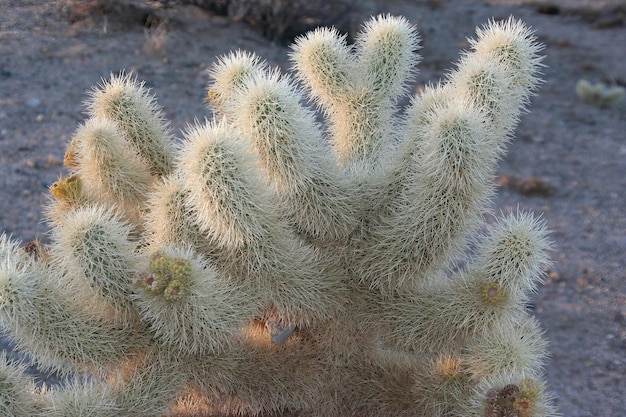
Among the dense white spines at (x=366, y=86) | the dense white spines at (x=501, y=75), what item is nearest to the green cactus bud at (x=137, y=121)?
the dense white spines at (x=366, y=86)

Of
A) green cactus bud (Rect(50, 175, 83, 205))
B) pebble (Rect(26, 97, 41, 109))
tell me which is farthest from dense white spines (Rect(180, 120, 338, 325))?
pebble (Rect(26, 97, 41, 109))

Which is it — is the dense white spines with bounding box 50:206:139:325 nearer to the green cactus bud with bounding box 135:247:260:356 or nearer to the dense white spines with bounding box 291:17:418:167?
the green cactus bud with bounding box 135:247:260:356

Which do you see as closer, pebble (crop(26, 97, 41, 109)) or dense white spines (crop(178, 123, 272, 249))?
dense white spines (crop(178, 123, 272, 249))

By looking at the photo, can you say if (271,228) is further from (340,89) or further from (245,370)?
(340,89)

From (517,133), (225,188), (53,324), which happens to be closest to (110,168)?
(53,324)

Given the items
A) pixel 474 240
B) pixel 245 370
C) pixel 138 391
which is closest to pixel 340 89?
pixel 474 240
